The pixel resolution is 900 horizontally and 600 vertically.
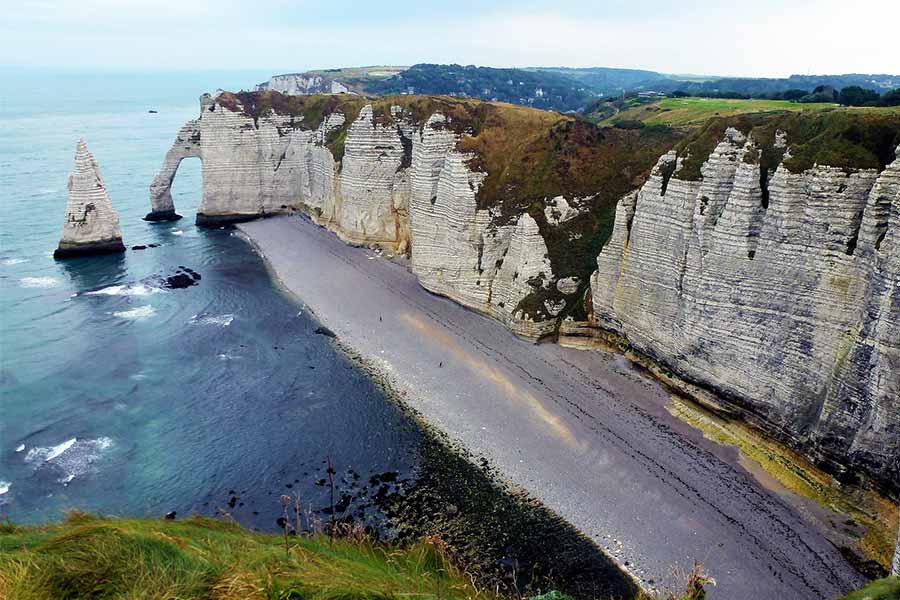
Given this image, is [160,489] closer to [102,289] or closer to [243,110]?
[102,289]

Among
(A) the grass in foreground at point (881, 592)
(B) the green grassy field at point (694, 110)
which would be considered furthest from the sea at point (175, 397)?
(B) the green grassy field at point (694, 110)

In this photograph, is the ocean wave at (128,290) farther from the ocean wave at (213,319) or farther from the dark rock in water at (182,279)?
the ocean wave at (213,319)

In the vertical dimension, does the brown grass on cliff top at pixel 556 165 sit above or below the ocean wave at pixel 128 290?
above

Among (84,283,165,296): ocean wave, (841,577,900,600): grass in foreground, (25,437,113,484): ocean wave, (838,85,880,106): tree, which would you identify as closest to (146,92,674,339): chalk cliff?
(84,283,165,296): ocean wave

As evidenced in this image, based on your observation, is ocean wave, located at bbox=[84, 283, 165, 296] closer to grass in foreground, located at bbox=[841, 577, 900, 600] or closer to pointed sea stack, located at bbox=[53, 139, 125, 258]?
pointed sea stack, located at bbox=[53, 139, 125, 258]

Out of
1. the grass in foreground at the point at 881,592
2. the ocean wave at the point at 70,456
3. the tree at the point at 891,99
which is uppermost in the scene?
the tree at the point at 891,99
